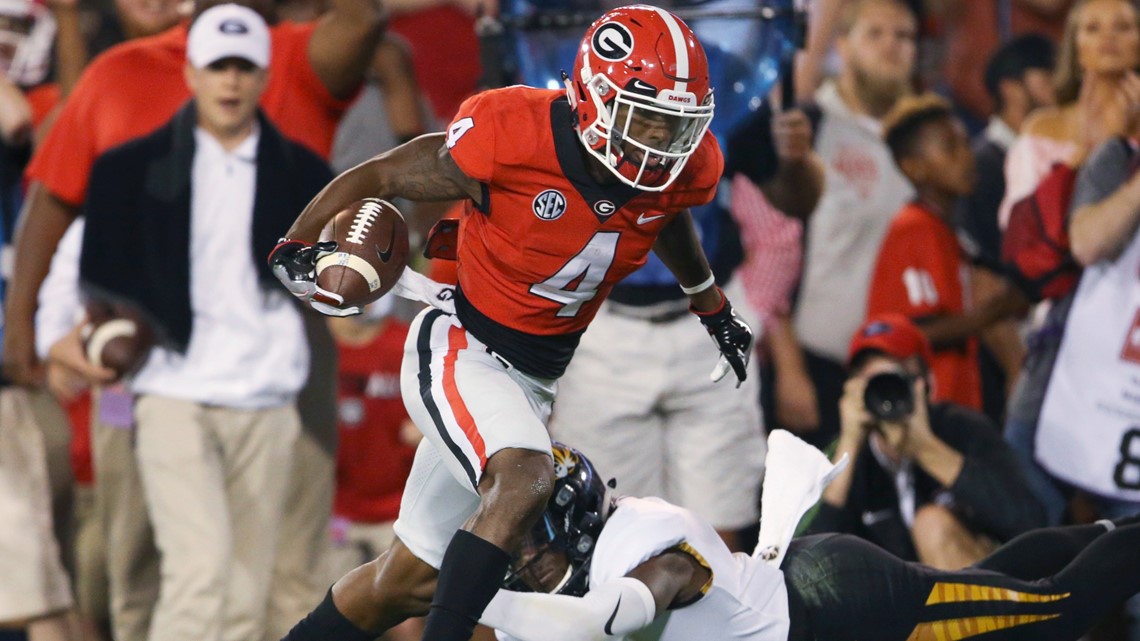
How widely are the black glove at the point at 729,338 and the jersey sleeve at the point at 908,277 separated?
215 cm

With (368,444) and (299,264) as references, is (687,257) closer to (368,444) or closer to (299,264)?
(299,264)

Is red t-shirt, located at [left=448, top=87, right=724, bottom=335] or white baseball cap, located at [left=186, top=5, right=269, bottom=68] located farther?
white baseball cap, located at [left=186, top=5, right=269, bottom=68]

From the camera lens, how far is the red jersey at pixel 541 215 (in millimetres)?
3740

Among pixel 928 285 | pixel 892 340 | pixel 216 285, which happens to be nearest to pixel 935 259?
pixel 928 285

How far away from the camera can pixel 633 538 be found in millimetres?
3867

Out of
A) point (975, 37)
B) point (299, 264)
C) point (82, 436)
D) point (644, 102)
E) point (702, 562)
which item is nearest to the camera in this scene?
point (299, 264)

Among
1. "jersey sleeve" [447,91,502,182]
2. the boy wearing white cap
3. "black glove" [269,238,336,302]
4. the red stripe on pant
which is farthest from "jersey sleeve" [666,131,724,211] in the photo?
the boy wearing white cap

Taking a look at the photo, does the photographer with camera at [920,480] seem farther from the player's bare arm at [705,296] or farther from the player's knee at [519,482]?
the player's knee at [519,482]

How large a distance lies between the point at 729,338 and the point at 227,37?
1884 millimetres

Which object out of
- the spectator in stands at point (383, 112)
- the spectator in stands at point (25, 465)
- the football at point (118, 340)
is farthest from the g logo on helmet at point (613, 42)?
the spectator in stands at point (25, 465)

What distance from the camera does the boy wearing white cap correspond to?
16.7ft

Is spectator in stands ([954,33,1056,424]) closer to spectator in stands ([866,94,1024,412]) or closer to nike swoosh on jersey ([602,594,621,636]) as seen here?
spectator in stands ([866,94,1024,412])

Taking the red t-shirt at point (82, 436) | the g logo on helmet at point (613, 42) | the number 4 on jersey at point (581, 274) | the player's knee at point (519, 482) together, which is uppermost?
the g logo on helmet at point (613, 42)

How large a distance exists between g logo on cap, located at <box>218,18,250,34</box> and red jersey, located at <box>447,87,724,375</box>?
1512 mm
